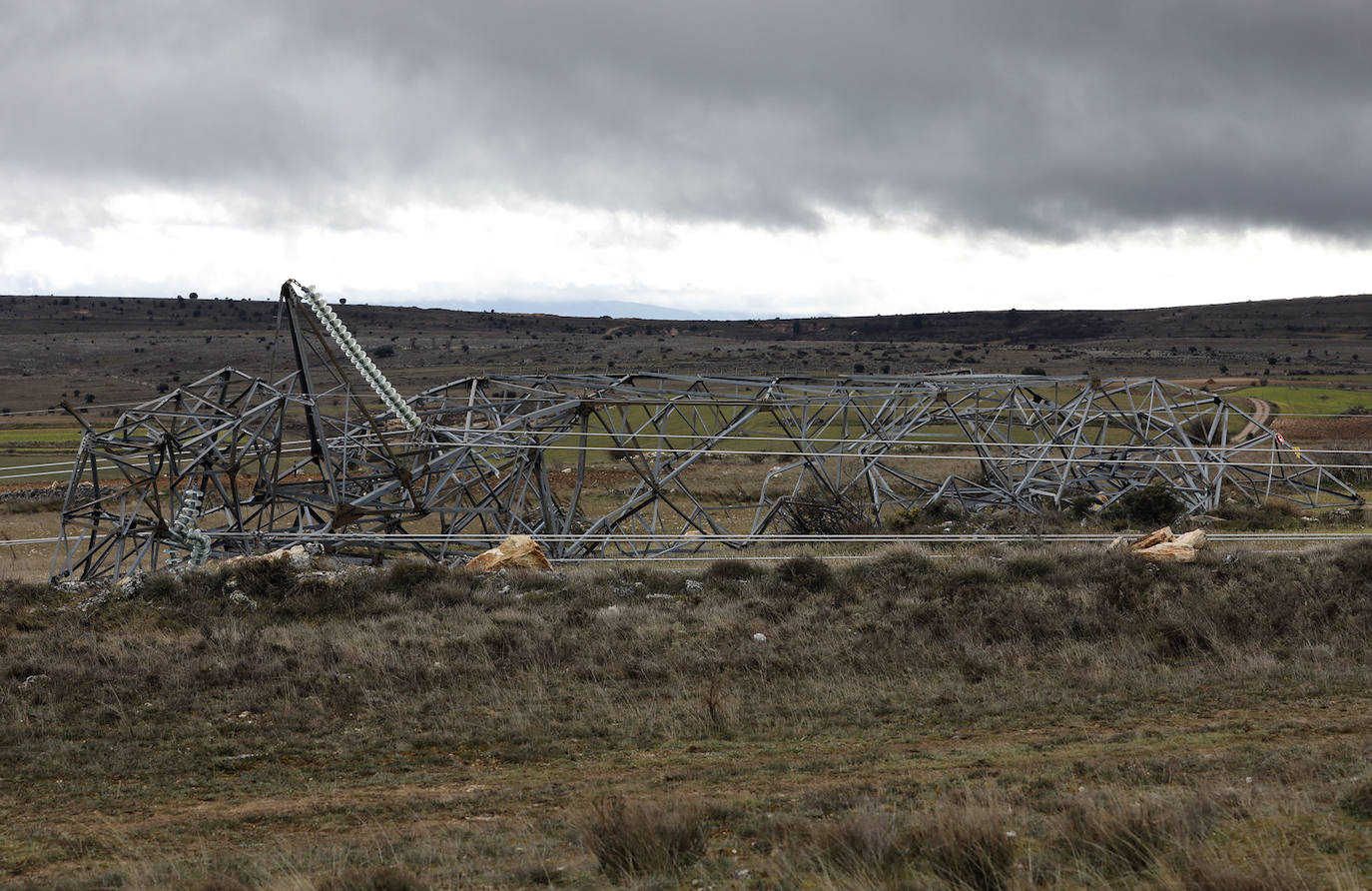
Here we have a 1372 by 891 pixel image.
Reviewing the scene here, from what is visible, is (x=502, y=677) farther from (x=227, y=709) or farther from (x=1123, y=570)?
(x=1123, y=570)

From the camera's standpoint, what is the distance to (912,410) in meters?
34.1

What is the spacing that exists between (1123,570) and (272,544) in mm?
19186

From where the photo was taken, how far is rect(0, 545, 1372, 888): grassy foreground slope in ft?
25.0

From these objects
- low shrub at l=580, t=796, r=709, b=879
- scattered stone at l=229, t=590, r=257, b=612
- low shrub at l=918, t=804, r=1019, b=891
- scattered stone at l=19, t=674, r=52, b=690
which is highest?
low shrub at l=918, t=804, r=1019, b=891

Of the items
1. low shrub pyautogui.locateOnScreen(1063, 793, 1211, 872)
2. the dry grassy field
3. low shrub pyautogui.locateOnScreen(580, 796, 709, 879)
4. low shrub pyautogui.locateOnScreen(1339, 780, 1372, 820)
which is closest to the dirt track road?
the dry grassy field

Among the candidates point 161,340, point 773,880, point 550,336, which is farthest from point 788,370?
point 773,880

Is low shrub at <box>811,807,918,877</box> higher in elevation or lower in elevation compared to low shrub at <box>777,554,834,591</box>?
higher

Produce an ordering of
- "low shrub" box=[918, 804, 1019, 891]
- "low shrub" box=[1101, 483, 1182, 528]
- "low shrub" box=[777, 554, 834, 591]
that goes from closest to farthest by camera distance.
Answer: "low shrub" box=[918, 804, 1019, 891], "low shrub" box=[777, 554, 834, 591], "low shrub" box=[1101, 483, 1182, 528]

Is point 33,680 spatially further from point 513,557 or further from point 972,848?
point 972,848

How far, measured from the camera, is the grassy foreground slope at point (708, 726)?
300 inches

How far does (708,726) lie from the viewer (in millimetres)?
12438

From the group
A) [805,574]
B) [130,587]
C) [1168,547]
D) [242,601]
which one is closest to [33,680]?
[242,601]

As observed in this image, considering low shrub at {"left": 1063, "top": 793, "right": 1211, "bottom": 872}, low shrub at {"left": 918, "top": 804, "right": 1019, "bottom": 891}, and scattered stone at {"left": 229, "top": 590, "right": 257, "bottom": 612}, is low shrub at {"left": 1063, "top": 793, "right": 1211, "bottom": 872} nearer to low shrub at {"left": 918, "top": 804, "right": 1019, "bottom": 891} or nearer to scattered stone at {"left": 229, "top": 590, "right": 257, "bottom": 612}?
low shrub at {"left": 918, "top": 804, "right": 1019, "bottom": 891}

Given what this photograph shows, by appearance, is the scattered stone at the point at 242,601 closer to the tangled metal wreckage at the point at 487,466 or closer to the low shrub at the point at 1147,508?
the tangled metal wreckage at the point at 487,466
